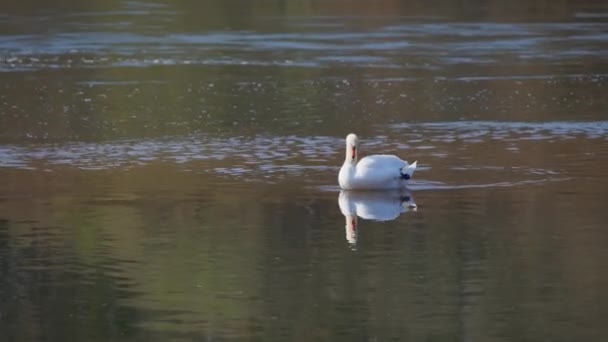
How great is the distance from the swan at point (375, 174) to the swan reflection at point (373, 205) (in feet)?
0.29

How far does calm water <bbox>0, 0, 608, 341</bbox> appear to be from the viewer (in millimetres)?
11984

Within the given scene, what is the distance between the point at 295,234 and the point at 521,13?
35333 millimetres

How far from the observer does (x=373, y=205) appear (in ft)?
56.3

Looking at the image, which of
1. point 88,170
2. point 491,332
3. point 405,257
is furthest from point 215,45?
point 491,332

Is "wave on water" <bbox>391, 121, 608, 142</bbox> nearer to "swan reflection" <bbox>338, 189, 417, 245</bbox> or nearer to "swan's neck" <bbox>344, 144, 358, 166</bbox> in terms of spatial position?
"swan's neck" <bbox>344, 144, 358, 166</bbox>

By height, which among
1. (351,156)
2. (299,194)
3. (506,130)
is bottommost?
(506,130)

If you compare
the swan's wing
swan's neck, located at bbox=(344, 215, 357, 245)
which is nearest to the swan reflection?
swan's neck, located at bbox=(344, 215, 357, 245)

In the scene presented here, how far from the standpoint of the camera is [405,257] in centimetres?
1400

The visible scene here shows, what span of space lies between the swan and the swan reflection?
0.09 metres

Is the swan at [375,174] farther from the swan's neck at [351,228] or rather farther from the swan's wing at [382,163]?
the swan's neck at [351,228]

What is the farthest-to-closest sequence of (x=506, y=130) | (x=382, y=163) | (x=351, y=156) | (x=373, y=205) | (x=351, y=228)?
(x=506, y=130) → (x=351, y=156) → (x=382, y=163) → (x=373, y=205) → (x=351, y=228)

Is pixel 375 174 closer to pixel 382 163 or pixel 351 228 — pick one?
pixel 382 163

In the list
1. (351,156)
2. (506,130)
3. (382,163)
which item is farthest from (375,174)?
(506,130)

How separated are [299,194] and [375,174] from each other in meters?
0.79
